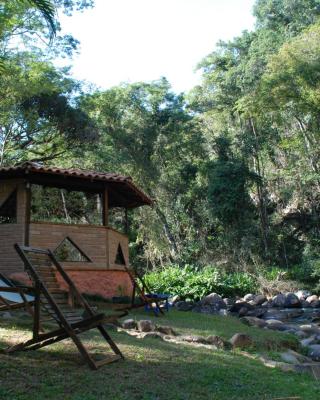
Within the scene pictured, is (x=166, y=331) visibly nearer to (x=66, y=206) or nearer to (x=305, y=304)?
(x=305, y=304)

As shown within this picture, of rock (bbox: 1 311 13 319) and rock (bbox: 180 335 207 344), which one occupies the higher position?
rock (bbox: 1 311 13 319)

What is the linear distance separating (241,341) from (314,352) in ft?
5.40

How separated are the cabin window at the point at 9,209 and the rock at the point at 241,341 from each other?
7848mm

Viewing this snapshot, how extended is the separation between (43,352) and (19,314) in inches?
Answer: 139

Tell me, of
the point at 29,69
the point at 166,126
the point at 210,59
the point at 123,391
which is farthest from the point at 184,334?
the point at 210,59

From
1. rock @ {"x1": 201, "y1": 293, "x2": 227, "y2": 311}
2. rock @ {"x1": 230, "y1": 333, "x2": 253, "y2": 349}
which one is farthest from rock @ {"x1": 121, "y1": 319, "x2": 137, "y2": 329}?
rock @ {"x1": 201, "y1": 293, "x2": 227, "y2": 311}

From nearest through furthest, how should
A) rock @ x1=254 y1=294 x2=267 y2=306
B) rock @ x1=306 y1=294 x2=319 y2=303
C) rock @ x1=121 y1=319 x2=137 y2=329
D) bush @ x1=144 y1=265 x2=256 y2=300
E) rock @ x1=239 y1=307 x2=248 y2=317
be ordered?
rock @ x1=121 y1=319 x2=137 y2=329, rock @ x1=239 y1=307 x2=248 y2=317, rock @ x1=306 y1=294 x2=319 y2=303, rock @ x1=254 y1=294 x2=267 y2=306, bush @ x1=144 y1=265 x2=256 y2=300

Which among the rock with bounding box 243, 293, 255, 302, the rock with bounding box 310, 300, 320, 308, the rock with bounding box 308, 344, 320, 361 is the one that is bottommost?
the rock with bounding box 308, 344, 320, 361

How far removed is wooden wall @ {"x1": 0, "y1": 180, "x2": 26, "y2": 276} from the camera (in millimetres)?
12500

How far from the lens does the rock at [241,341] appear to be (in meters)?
8.05

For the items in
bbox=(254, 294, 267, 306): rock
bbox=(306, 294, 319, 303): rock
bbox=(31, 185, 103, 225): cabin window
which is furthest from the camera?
bbox=(31, 185, 103, 225): cabin window

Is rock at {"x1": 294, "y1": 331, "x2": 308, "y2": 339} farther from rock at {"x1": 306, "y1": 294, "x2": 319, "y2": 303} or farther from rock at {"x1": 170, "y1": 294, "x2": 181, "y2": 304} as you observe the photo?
rock at {"x1": 170, "y1": 294, "x2": 181, "y2": 304}

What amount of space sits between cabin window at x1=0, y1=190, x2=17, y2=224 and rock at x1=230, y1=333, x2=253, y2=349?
7848mm

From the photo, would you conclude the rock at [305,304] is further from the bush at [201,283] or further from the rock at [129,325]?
the rock at [129,325]
